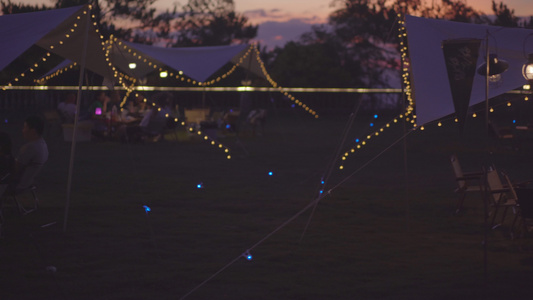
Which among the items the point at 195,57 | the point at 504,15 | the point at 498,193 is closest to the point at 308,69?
the point at 504,15

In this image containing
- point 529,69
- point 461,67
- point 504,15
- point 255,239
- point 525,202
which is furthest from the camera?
point 504,15

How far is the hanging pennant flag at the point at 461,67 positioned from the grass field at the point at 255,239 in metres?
0.65

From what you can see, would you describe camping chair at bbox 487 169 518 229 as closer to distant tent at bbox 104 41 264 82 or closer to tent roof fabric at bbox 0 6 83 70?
tent roof fabric at bbox 0 6 83 70

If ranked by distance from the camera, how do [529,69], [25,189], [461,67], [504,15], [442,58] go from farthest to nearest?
1. [504,15]
2. [25,189]
3. [529,69]
4. [442,58]
5. [461,67]

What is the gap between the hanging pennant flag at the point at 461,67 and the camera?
283 inches

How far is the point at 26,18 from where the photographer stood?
8.66 m

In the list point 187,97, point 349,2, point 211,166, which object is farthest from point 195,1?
point 211,166

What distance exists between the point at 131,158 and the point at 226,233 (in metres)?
8.05

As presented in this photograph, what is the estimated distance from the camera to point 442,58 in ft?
26.1

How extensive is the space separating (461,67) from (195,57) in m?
12.9

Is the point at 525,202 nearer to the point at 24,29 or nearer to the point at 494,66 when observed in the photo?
the point at 494,66

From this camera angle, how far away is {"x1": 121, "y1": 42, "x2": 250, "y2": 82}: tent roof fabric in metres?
18.4

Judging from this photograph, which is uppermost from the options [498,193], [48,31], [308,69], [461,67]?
[308,69]

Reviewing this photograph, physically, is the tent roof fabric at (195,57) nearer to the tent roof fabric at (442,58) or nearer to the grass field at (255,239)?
the grass field at (255,239)
